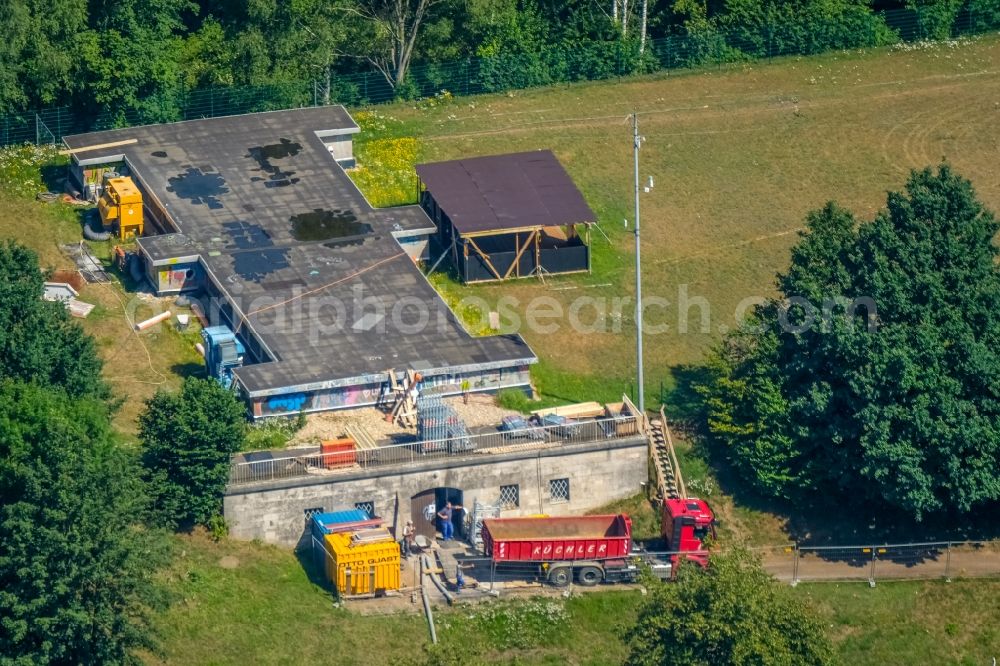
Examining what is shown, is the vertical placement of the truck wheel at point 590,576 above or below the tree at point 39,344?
below

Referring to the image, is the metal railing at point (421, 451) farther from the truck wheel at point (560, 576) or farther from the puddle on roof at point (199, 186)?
the puddle on roof at point (199, 186)

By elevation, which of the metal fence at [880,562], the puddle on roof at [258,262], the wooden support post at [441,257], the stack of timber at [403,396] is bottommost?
the metal fence at [880,562]

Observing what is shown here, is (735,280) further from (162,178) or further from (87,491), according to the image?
(87,491)

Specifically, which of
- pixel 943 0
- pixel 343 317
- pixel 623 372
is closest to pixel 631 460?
pixel 623 372

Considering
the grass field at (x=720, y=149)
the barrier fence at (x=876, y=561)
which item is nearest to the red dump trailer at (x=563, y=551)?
the barrier fence at (x=876, y=561)

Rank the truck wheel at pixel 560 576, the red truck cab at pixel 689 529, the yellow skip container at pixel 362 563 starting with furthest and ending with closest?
the red truck cab at pixel 689 529
the truck wheel at pixel 560 576
the yellow skip container at pixel 362 563

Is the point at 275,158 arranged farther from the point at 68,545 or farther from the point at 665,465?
the point at 68,545
